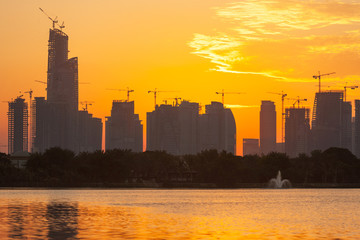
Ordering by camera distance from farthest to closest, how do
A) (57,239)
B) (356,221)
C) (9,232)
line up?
(356,221)
(9,232)
(57,239)

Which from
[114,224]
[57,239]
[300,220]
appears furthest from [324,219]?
[57,239]

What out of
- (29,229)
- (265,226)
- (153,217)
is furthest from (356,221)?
(29,229)

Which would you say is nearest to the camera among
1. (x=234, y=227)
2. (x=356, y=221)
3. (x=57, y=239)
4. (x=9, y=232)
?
(x=57, y=239)

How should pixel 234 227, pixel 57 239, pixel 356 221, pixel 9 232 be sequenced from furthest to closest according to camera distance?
pixel 356 221, pixel 234 227, pixel 9 232, pixel 57 239

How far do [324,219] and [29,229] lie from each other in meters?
34.7

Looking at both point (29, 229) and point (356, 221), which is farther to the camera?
point (356, 221)

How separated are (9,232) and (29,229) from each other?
3532 mm

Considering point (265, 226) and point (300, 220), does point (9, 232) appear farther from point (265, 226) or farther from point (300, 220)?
point (300, 220)

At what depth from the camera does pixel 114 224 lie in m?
66.4

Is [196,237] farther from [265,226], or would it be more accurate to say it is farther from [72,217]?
[72,217]

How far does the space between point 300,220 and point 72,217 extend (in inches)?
986

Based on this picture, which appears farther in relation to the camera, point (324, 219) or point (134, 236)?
point (324, 219)

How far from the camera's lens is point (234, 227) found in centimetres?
6494

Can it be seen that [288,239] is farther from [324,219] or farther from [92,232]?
[324,219]
